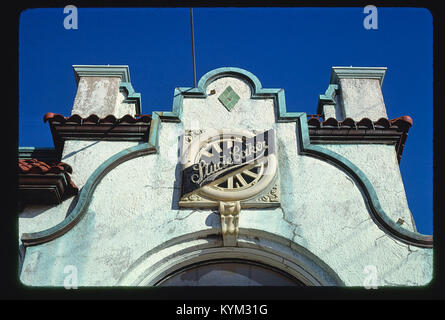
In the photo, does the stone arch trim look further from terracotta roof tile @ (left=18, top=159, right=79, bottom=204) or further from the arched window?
terracotta roof tile @ (left=18, top=159, right=79, bottom=204)

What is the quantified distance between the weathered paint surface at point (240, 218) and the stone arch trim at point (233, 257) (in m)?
0.02

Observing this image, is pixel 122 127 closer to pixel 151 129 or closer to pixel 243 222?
pixel 151 129

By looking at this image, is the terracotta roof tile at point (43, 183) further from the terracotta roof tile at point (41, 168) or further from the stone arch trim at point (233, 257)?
the stone arch trim at point (233, 257)

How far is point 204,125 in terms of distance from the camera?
28.1 feet

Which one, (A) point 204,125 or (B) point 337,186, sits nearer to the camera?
(B) point 337,186

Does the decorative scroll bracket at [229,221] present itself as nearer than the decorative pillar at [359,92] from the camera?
Yes

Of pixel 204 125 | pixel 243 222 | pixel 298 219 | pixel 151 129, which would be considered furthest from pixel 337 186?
pixel 151 129

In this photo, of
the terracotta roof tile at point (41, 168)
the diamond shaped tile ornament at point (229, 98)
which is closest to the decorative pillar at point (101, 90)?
the diamond shaped tile ornament at point (229, 98)

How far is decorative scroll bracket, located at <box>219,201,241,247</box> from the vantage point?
7.56 meters

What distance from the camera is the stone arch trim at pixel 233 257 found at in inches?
287

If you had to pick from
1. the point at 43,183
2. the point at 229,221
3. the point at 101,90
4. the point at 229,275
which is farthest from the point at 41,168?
the point at 229,275

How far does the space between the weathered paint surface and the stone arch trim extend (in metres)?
0.02

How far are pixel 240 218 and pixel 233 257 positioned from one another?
17.2 inches
